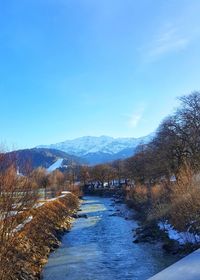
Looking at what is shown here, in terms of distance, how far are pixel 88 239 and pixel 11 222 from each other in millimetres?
18872

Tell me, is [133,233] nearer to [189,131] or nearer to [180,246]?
[180,246]

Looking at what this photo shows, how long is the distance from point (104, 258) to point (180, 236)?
16.4 feet

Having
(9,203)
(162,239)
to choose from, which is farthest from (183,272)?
(162,239)

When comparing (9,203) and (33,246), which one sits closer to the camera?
(9,203)

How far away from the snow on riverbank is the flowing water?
52.2 inches

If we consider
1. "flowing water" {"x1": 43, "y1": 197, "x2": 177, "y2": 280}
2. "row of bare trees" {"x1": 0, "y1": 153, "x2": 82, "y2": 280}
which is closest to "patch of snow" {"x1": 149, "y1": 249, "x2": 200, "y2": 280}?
"row of bare trees" {"x1": 0, "y1": 153, "x2": 82, "y2": 280}

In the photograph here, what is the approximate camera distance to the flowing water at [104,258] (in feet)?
62.4

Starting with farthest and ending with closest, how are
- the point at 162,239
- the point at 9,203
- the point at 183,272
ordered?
the point at 162,239, the point at 9,203, the point at 183,272

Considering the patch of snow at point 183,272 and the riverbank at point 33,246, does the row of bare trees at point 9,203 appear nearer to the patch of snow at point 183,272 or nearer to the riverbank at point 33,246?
the riverbank at point 33,246

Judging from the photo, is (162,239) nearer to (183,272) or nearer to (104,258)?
(104,258)

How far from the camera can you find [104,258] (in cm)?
2273

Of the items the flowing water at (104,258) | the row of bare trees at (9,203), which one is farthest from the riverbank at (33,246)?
the flowing water at (104,258)

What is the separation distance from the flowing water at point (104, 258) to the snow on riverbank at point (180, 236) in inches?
52.2

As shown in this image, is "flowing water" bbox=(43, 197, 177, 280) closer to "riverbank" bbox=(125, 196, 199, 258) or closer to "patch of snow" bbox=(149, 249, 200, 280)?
"riverbank" bbox=(125, 196, 199, 258)
